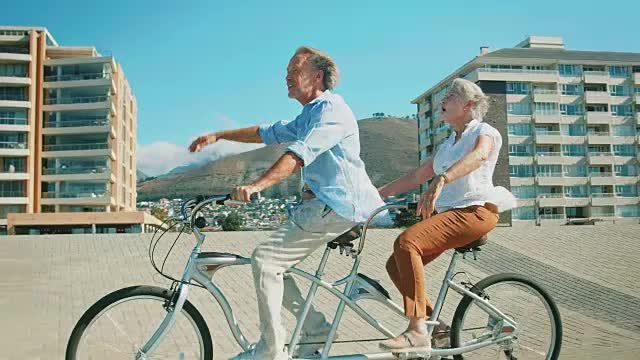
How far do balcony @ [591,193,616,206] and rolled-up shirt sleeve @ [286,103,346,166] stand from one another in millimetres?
75079

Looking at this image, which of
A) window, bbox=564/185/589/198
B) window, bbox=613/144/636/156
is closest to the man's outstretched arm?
window, bbox=564/185/589/198

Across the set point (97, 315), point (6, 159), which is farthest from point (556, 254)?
point (6, 159)

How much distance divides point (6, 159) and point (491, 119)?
48648mm

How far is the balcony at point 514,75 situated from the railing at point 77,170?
39430 mm

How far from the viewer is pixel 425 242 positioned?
3656 millimetres

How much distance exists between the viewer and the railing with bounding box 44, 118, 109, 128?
183ft

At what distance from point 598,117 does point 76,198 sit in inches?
2210

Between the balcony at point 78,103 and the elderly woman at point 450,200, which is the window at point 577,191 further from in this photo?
the elderly woman at point 450,200

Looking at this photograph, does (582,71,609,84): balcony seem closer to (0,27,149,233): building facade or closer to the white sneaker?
(0,27,149,233): building facade

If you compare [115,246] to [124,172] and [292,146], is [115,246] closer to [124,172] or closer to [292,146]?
[292,146]

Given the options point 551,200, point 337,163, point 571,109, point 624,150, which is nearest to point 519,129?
point 571,109

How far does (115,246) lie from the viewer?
12531 millimetres

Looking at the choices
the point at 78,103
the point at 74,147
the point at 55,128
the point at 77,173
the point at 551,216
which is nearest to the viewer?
the point at 77,173

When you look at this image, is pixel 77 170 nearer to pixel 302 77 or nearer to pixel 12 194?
pixel 12 194
